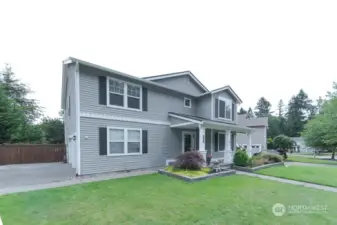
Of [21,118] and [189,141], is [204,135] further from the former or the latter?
[21,118]

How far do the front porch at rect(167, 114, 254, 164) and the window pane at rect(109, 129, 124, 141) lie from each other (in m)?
3.94

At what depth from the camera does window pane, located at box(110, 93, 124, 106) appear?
11204mm

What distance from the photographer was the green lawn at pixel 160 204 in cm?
469

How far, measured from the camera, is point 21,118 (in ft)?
61.2

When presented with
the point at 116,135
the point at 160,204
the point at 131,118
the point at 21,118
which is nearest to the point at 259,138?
the point at 131,118

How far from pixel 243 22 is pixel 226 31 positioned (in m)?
1.47

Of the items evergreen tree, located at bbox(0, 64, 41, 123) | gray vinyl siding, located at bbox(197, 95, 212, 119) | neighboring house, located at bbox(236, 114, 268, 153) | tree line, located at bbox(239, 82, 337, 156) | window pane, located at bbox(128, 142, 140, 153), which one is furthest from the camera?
tree line, located at bbox(239, 82, 337, 156)

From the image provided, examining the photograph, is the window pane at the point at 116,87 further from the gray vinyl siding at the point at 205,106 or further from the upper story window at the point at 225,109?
the upper story window at the point at 225,109

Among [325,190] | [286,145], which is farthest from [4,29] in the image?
[286,145]

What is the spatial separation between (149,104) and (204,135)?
3.78 meters

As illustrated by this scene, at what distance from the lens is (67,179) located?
916 centimetres

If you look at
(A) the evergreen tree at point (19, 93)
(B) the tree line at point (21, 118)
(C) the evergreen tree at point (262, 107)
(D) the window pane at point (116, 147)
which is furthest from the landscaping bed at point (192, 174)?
(C) the evergreen tree at point (262, 107)

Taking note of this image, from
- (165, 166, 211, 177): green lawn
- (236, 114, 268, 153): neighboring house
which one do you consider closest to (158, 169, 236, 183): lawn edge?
(165, 166, 211, 177): green lawn

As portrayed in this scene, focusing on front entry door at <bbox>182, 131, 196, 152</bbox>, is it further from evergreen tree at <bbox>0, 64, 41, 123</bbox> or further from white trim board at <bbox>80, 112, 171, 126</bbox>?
evergreen tree at <bbox>0, 64, 41, 123</bbox>
